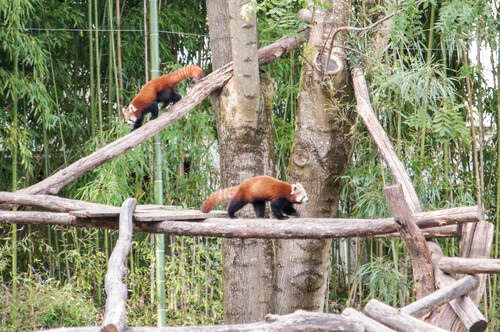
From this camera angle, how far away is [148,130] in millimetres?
3408

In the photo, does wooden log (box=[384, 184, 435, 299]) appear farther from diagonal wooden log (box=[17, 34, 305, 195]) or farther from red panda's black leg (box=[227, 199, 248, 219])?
diagonal wooden log (box=[17, 34, 305, 195])

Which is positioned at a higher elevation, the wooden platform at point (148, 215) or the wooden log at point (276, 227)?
the wooden platform at point (148, 215)

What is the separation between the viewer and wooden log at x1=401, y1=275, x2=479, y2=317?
2.35 meters

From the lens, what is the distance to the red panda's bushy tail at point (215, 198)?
124 inches

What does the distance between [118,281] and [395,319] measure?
39.1 inches

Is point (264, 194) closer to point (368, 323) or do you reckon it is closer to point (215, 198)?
point (215, 198)

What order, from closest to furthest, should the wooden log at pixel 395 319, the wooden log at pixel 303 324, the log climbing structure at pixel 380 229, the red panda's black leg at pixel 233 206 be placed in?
the wooden log at pixel 303 324
the wooden log at pixel 395 319
the log climbing structure at pixel 380 229
the red panda's black leg at pixel 233 206

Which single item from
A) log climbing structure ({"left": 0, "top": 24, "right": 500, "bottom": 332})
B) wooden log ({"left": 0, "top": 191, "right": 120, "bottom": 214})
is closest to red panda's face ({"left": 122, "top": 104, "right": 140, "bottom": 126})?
log climbing structure ({"left": 0, "top": 24, "right": 500, "bottom": 332})

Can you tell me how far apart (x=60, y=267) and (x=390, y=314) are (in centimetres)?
376

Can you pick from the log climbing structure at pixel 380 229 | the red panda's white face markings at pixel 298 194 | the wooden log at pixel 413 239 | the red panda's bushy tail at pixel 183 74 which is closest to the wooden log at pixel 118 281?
the log climbing structure at pixel 380 229

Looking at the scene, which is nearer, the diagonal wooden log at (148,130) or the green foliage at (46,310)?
the diagonal wooden log at (148,130)

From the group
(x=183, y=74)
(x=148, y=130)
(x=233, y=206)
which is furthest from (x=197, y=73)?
(x=233, y=206)

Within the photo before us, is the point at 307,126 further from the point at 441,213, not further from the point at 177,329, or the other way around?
the point at 177,329

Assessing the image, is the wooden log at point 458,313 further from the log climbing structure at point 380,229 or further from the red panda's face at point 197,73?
the red panda's face at point 197,73
